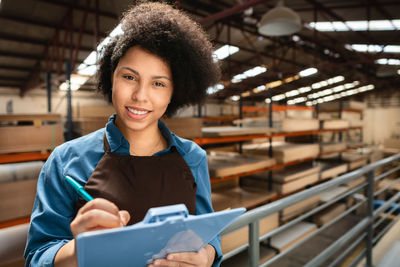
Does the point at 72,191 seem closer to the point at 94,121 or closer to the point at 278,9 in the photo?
the point at 94,121

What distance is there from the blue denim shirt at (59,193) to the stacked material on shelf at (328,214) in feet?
15.7

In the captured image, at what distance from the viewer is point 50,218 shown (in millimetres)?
689

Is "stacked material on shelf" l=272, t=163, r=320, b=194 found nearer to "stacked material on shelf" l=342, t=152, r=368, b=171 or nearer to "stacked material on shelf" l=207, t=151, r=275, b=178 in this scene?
"stacked material on shelf" l=207, t=151, r=275, b=178

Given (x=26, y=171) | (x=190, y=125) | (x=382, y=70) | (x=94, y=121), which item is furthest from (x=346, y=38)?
(x=26, y=171)

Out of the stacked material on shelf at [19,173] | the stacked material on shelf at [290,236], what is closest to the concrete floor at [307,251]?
the stacked material on shelf at [290,236]

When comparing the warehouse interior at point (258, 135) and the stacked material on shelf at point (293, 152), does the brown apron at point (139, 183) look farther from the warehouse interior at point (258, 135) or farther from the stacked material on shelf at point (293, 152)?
the stacked material on shelf at point (293, 152)

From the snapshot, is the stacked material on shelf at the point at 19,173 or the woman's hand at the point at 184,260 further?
the stacked material on shelf at the point at 19,173

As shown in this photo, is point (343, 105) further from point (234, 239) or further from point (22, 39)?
point (22, 39)

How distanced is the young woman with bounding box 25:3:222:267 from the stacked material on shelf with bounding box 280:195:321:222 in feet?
12.2

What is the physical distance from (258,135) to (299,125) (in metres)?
1.26


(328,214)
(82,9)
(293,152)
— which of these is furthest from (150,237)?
(82,9)

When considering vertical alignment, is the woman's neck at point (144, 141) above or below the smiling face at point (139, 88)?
below

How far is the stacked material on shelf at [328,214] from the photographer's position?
4.91 m

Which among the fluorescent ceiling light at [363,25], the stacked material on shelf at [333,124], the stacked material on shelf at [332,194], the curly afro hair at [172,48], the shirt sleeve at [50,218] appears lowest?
the stacked material on shelf at [332,194]
